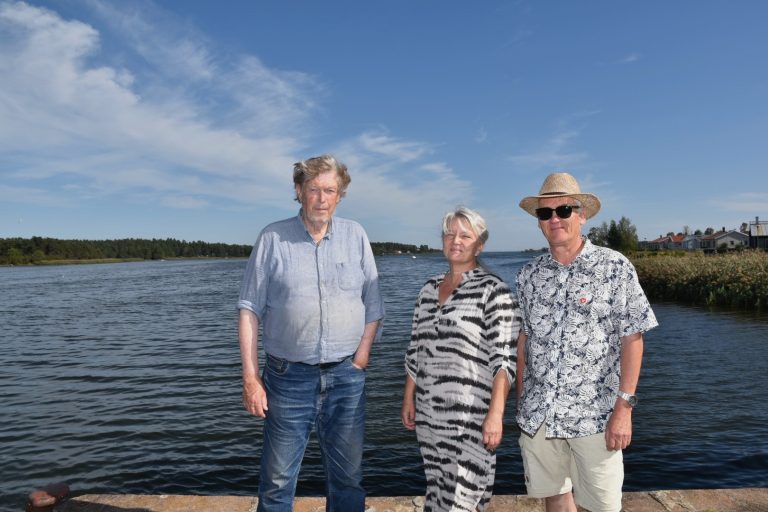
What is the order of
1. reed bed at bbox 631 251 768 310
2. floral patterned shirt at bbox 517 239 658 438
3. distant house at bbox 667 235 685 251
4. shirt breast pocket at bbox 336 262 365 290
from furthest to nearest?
distant house at bbox 667 235 685 251, reed bed at bbox 631 251 768 310, shirt breast pocket at bbox 336 262 365 290, floral patterned shirt at bbox 517 239 658 438

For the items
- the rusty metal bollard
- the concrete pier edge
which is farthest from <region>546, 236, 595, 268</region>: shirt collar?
the rusty metal bollard

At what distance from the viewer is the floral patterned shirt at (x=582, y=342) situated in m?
3.10

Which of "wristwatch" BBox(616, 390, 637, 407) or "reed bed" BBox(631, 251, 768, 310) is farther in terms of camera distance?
"reed bed" BBox(631, 251, 768, 310)

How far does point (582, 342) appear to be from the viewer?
312cm

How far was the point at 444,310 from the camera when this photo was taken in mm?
3195

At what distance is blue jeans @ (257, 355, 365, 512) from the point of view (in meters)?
3.37

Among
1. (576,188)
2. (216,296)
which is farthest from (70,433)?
(216,296)

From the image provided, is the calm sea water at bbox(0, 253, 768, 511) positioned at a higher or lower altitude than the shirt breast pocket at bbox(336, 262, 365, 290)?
lower

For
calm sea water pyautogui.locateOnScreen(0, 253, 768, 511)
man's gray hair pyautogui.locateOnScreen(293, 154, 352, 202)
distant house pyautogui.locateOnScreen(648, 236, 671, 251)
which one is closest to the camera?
man's gray hair pyautogui.locateOnScreen(293, 154, 352, 202)

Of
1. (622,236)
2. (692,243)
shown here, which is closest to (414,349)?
(622,236)

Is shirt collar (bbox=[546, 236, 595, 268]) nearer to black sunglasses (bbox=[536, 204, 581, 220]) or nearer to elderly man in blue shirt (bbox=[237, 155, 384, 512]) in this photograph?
black sunglasses (bbox=[536, 204, 581, 220])

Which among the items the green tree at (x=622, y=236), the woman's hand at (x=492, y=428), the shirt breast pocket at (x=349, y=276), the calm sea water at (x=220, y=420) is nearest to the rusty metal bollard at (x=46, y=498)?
the calm sea water at (x=220, y=420)

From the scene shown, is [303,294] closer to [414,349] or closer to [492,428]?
[414,349]

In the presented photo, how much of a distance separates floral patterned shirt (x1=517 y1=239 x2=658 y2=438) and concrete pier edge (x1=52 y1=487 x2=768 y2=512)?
5.81 ft
